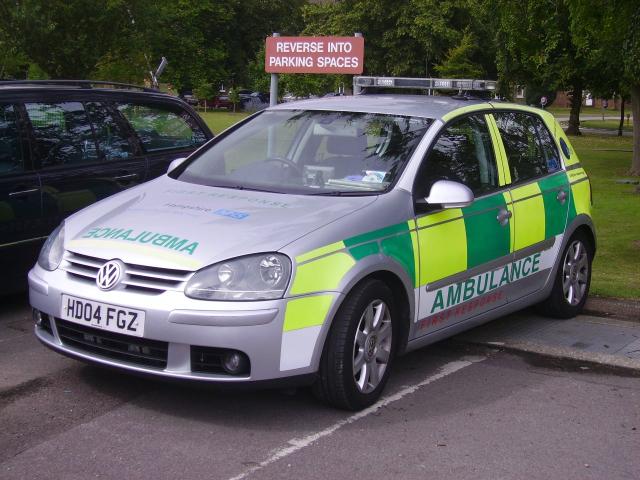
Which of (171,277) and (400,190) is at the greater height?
(400,190)

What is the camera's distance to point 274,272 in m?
4.24

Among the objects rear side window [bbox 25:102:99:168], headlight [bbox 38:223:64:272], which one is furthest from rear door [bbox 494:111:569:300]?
rear side window [bbox 25:102:99:168]

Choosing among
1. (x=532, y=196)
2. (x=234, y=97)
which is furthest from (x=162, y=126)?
(x=234, y=97)

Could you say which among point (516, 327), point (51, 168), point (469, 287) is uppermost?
point (51, 168)

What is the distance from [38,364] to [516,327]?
3.34m

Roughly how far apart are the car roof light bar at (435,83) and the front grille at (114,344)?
335 centimetres

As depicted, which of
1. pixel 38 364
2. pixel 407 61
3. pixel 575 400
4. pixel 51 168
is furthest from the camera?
pixel 407 61

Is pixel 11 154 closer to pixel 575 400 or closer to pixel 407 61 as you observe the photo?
pixel 575 400

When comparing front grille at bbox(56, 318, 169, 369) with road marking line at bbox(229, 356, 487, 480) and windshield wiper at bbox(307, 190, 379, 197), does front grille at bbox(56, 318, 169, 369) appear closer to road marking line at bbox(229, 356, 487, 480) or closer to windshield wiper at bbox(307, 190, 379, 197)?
road marking line at bbox(229, 356, 487, 480)

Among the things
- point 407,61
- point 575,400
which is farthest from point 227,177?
point 407,61

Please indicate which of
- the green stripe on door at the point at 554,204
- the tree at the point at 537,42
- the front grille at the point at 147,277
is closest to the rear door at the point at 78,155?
the front grille at the point at 147,277

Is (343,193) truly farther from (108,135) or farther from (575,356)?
(108,135)

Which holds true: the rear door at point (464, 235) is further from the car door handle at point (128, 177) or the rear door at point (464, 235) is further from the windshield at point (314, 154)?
the car door handle at point (128, 177)

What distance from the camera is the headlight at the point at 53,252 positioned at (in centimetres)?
470
